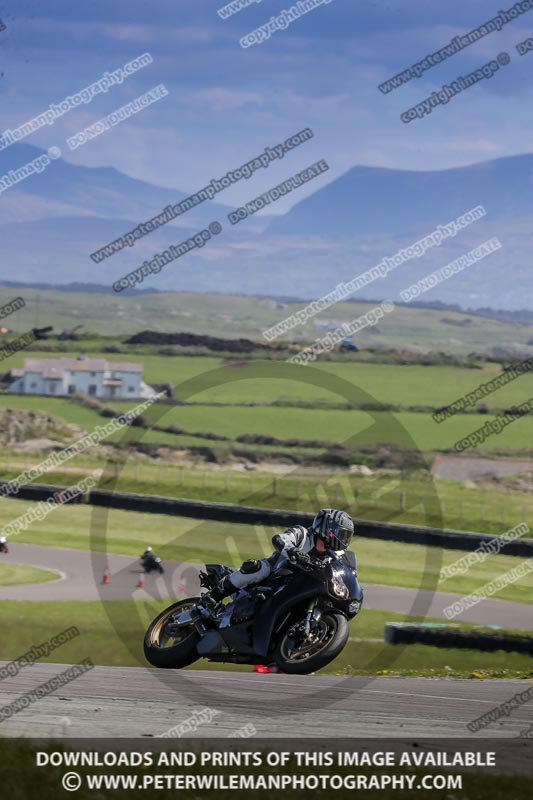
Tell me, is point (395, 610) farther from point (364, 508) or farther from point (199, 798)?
point (199, 798)

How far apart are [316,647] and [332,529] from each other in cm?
117

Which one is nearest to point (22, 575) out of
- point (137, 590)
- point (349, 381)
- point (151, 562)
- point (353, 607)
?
point (151, 562)

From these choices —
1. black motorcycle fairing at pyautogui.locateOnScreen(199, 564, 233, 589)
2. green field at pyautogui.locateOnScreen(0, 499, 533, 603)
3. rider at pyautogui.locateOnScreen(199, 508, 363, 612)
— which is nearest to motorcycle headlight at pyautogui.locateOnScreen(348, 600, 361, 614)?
rider at pyautogui.locateOnScreen(199, 508, 363, 612)

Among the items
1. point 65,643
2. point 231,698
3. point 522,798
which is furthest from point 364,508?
point 522,798

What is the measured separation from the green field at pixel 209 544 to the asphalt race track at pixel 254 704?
21994mm

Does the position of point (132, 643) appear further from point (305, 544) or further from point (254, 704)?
point (254, 704)

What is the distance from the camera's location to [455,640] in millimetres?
24656

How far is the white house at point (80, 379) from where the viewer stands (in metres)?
118

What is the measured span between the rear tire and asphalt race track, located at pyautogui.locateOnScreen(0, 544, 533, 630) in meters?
18.2

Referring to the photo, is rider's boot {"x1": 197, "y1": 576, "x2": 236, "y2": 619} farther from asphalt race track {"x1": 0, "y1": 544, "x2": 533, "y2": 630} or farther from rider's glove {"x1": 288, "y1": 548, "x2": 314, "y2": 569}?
asphalt race track {"x1": 0, "y1": 544, "x2": 533, "y2": 630}

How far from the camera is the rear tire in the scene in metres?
12.5

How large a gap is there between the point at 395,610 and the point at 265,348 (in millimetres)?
121947

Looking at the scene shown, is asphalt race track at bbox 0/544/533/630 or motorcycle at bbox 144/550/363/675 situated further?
asphalt race track at bbox 0/544/533/630

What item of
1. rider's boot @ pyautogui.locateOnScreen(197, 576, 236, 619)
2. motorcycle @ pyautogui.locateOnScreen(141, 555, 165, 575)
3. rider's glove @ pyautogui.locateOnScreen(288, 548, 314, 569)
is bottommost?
motorcycle @ pyautogui.locateOnScreen(141, 555, 165, 575)
